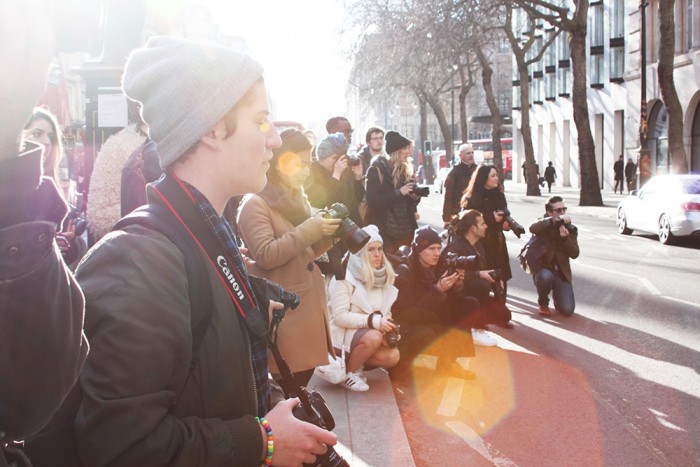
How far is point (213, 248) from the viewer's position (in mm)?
1843

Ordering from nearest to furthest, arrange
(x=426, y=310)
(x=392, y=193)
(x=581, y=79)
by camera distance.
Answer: (x=426, y=310) < (x=392, y=193) < (x=581, y=79)

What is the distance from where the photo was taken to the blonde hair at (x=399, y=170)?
29.1ft

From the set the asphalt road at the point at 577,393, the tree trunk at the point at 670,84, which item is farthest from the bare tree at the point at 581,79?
the asphalt road at the point at 577,393

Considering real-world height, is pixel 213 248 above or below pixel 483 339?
above

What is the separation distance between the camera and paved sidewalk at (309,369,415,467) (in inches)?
178

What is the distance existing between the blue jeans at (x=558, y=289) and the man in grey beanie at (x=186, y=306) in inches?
302

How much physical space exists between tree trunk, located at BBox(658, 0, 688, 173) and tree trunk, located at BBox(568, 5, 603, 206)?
4859 millimetres

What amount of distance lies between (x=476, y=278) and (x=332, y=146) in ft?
6.69

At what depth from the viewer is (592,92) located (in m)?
47.3

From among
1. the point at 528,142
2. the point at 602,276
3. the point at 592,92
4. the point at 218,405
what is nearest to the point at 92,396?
the point at 218,405

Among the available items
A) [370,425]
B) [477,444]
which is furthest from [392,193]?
[477,444]

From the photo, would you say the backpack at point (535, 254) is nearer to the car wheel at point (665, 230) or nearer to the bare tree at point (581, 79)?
the car wheel at point (665, 230)

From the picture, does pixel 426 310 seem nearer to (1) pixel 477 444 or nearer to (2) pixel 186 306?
(1) pixel 477 444

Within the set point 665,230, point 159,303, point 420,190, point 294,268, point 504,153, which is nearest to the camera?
point 159,303
